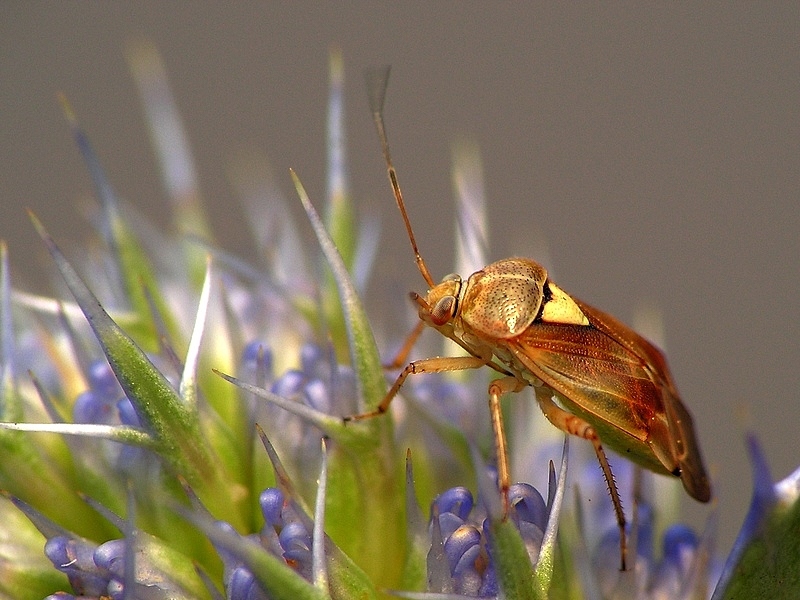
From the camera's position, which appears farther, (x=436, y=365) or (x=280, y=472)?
(x=436, y=365)

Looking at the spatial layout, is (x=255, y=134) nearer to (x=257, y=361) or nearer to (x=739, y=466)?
(x=739, y=466)

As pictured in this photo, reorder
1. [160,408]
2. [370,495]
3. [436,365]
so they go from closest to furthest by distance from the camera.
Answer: [160,408] < [370,495] < [436,365]

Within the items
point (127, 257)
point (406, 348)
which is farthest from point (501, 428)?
point (127, 257)

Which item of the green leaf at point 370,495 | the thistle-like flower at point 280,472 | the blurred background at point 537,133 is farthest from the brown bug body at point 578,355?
the blurred background at point 537,133

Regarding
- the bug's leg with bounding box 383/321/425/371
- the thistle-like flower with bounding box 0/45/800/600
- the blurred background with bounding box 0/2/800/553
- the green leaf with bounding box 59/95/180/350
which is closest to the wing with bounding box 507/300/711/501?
the thistle-like flower with bounding box 0/45/800/600

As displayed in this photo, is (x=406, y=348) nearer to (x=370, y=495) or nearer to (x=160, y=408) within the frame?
(x=370, y=495)

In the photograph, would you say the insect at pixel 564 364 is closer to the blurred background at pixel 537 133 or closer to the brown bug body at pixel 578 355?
the brown bug body at pixel 578 355
